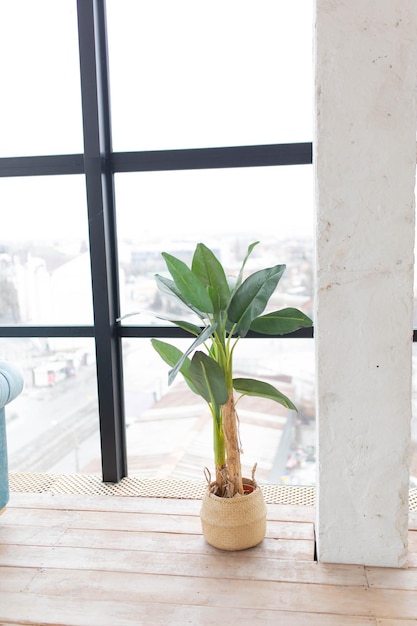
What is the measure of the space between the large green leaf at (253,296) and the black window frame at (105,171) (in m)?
0.54

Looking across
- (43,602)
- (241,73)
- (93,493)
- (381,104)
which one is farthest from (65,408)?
(381,104)

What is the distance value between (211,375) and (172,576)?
67 cm

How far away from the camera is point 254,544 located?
7.14 feet

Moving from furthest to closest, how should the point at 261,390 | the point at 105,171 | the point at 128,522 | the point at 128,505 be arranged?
the point at 105,171
the point at 128,505
the point at 128,522
the point at 261,390

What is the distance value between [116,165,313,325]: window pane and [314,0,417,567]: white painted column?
64cm

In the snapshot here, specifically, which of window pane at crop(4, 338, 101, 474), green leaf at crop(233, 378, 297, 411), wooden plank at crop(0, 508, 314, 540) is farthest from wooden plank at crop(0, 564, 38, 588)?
green leaf at crop(233, 378, 297, 411)

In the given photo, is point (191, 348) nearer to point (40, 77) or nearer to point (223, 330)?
point (223, 330)

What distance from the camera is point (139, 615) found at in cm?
181

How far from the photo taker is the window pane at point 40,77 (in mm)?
2658

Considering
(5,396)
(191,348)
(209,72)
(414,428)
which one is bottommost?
(414,428)

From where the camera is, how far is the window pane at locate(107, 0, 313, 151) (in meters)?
2.48

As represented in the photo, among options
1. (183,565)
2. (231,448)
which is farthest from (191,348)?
(183,565)

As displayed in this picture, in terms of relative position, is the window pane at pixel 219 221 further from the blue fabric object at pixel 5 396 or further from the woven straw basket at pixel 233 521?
the woven straw basket at pixel 233 521

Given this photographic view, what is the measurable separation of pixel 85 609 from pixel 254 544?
0.63 meters
